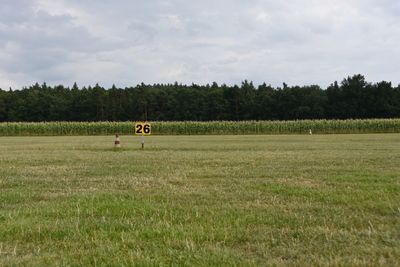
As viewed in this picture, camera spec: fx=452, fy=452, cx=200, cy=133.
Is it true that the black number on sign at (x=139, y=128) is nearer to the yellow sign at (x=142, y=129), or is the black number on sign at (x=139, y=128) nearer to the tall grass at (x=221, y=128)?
the yellow sign at (x=142, y=129)

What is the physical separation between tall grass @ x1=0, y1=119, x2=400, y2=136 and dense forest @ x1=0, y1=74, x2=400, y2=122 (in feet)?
127

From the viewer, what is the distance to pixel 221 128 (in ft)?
211

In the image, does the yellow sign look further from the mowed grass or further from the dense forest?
the dense forest

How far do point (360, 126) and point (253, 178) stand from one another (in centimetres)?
5601

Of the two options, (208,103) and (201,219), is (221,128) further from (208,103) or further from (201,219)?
(201,219)

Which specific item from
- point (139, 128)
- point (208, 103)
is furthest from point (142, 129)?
point (208, 103)

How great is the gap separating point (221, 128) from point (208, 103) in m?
52.3

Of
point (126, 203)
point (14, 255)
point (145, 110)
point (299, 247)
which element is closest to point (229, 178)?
point (126, 203)

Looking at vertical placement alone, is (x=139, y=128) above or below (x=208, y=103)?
below

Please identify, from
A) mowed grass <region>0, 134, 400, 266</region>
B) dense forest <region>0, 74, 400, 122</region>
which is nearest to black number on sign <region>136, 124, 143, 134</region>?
mowed grass <region>0, 134, 400, 266</region>

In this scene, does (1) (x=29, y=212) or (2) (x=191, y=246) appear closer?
(2) (x=191, y=246)

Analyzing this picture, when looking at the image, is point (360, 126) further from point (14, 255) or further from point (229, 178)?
point (14, 255)

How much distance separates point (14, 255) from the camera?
14.6 ft

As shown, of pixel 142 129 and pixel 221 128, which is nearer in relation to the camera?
pixel 142 129
